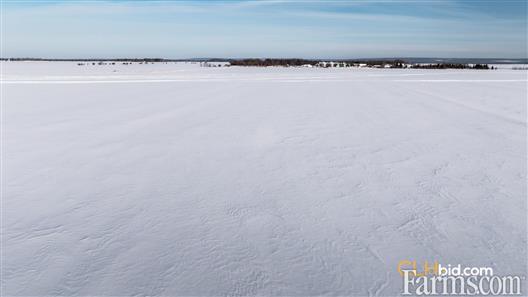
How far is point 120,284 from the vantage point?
2.22 meters

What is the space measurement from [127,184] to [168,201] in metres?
0.72

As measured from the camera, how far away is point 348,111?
853 centimetres

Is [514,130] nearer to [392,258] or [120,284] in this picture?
[392,258]

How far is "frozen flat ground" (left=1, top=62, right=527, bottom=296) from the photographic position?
2.33 metres

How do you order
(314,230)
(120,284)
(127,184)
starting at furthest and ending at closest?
(127,184), (314,230), (120,284)

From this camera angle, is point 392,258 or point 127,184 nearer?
point 392,258

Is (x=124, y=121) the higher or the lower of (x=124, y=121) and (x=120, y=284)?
the higher

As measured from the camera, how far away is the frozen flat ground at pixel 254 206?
2.33 meters

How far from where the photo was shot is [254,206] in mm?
3314

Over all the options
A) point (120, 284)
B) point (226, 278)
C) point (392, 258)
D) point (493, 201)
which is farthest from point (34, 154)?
point (493, 201)

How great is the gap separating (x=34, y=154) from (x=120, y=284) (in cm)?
364

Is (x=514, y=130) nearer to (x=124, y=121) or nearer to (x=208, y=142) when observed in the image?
(x=208, y=142)

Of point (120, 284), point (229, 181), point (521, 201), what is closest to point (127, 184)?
point (229, 181)

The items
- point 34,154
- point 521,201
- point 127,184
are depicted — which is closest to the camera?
point 521,201
